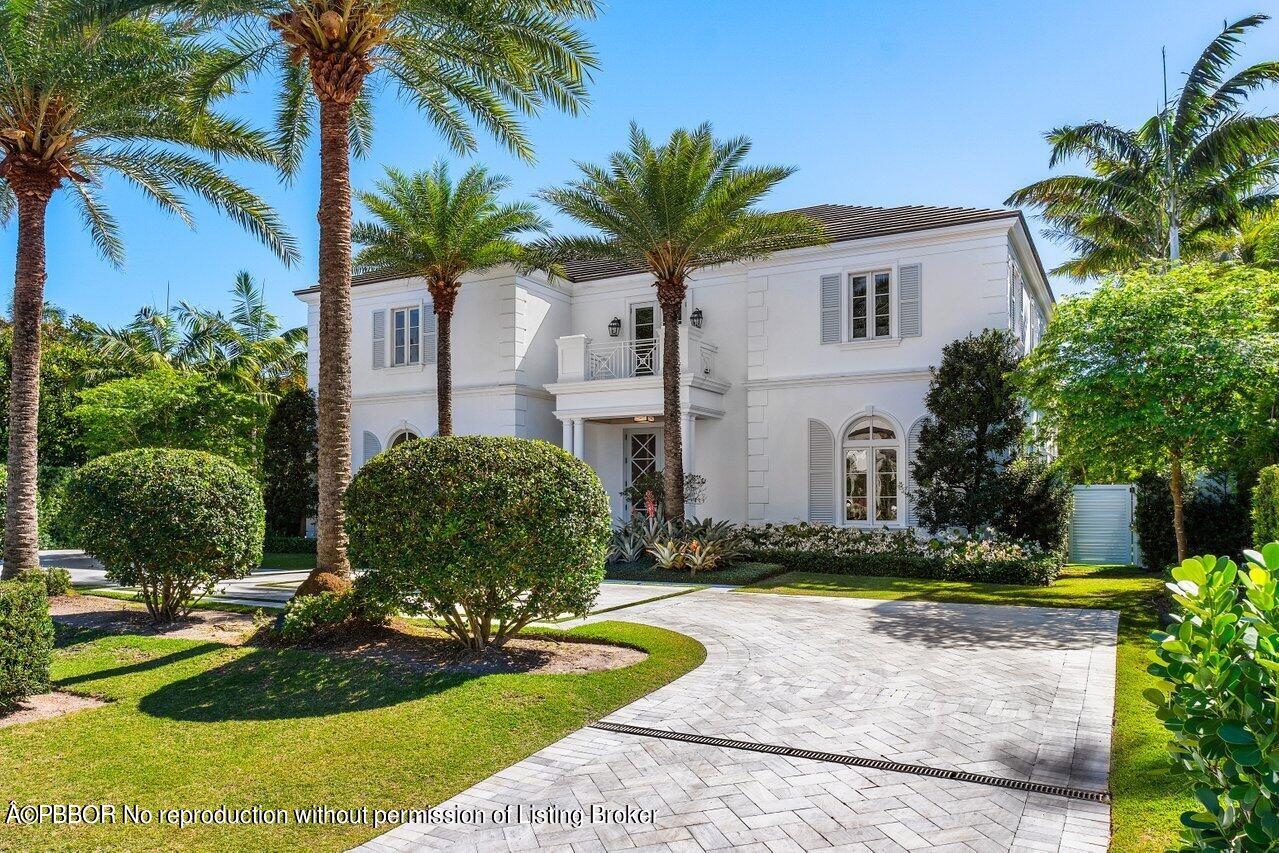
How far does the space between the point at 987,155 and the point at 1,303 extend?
118 ft

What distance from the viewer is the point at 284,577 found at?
651 inches

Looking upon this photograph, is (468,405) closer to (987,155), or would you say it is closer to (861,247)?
(861,247)

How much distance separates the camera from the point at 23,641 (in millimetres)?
6926

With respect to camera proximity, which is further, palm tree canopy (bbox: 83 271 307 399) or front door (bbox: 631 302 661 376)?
palm tree canopy (bbox: 83 271 307 399)

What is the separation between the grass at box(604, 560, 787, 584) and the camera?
16.0 metres

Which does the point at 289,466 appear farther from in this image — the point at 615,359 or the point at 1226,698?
the point at 1226,698

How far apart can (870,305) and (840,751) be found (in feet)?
49.4

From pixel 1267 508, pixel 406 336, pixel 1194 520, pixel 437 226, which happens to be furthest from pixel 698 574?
pixel 406 336

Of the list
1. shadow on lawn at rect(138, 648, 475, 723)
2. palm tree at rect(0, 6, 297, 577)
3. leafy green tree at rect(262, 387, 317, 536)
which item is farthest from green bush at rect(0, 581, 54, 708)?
leafy green tree at rect(262, 387, 317, 536)

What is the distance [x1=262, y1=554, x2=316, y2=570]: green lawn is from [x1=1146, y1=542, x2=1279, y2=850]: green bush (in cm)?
1808

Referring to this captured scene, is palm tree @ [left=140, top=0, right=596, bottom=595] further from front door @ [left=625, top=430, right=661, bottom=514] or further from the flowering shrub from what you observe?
front door @ [left=625, top=430, right=661, bottom=514]

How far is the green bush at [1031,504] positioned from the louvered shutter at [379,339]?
656 inches

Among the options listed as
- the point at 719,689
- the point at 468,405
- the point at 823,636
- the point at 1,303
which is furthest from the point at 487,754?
the point at 1,303

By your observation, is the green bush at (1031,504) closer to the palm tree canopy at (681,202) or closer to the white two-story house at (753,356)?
the white two-story house at (753,356)
